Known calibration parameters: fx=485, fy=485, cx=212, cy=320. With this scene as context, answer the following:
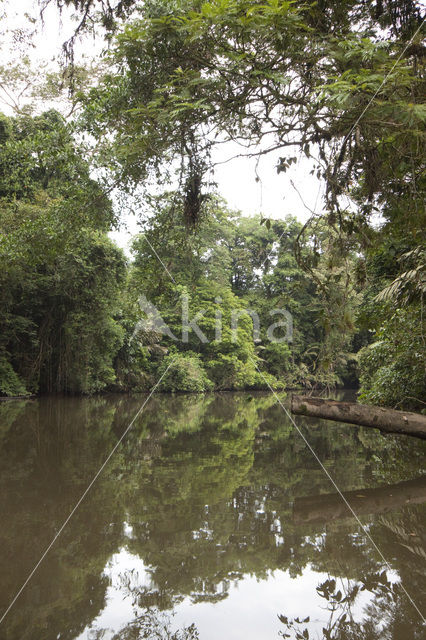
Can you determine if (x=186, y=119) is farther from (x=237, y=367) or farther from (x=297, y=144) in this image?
(x=237, y=367)

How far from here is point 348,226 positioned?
4.53 meters

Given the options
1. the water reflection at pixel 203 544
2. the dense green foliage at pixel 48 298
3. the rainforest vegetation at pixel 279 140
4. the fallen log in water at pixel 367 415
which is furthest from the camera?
the dense green foliage at pixel 48 298

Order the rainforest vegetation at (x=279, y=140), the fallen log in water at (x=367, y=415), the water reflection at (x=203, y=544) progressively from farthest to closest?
the fallen log in water at (x=367, y=415)
the rainforest vegetation at (x=279, y=140)
the water reflection at (x=203, y=544)

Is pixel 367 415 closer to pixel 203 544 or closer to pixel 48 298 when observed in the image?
pixel 203 544

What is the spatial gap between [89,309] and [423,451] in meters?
13.1

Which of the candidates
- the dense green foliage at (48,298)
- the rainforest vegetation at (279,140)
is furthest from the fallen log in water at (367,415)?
the dense green foliage at (48,298)

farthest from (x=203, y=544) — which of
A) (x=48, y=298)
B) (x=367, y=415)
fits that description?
(x=48, y=298)

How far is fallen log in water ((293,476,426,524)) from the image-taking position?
3604 millimetres

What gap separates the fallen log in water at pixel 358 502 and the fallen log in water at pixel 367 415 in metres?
0.57

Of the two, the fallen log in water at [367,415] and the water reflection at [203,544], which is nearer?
the water reflection at [203,544]

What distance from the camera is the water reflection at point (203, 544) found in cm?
214

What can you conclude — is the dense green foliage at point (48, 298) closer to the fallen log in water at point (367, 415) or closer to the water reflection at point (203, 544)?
the water reflection at point (203, 544)

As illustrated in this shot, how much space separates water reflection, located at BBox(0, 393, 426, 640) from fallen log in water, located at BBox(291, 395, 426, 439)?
508 millimetres

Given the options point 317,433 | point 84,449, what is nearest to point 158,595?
point 84,449
